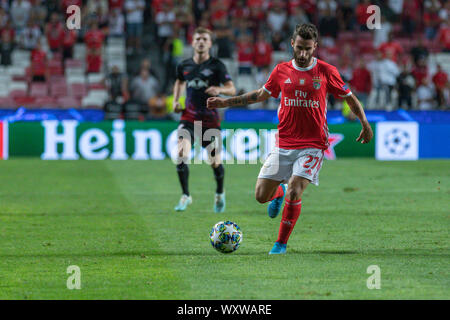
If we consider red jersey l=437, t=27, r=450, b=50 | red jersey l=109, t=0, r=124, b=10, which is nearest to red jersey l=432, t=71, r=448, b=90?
red jersey l=437, t=27, r=450, b=50

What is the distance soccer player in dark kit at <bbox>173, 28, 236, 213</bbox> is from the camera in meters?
11.1

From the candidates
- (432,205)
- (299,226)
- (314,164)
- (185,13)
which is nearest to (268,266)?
(314,164)

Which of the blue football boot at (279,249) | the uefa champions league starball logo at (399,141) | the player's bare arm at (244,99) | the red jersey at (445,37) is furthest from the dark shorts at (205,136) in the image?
the red jersey at (445,37)

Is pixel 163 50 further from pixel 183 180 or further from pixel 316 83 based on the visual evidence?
pixel 316 83

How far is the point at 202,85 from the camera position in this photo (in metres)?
11.2

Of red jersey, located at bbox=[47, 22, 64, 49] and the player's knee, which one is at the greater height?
red jersey, located at bbox=[47, 22, 64, 49]

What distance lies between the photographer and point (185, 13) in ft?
82.9

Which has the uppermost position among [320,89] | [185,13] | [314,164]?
[185,13]

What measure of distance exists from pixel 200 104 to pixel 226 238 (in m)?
3.78

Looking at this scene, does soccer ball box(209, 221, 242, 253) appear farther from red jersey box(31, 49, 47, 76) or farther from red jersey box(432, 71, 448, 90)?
red jersey box(432, 71, 448, 90)

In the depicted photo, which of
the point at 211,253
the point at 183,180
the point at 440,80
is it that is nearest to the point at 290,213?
the point at 211,253

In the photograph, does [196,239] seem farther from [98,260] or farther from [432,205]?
[432,205]

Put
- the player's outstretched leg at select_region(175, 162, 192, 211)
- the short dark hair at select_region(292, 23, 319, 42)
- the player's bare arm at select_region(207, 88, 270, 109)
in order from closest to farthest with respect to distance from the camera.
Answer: the short dark hair at select_region(292, 23, 319, 42) < the player's bare arm at select_region(207, 88, 270, 109) < the player's outstretched leg at select_region(175, 162, 192, 211)
